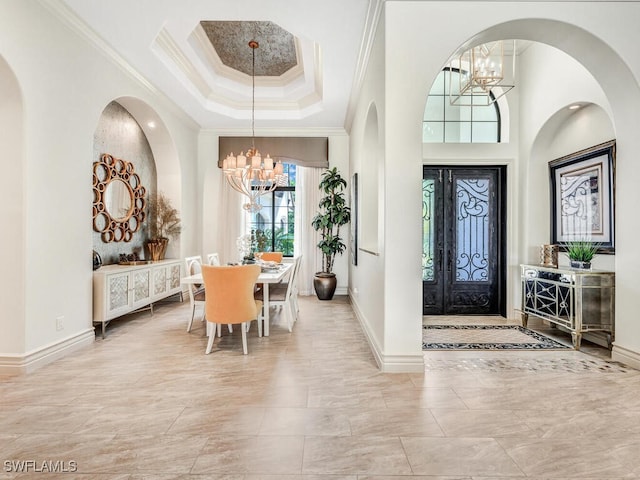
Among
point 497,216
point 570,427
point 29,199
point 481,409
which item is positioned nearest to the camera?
point 570,427

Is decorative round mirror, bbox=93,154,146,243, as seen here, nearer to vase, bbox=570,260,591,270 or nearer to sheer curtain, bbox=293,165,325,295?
sheer curtain, bbox=293,165,325,295

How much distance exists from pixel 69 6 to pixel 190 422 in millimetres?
3795

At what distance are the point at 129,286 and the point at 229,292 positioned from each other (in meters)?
1.84

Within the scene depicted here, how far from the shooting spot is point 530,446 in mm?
1956

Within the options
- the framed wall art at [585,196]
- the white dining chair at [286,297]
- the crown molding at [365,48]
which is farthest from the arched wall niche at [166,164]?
the framed wall art at [585,196]

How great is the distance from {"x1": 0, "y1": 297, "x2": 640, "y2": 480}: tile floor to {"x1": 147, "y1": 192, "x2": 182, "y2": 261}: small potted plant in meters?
2.51

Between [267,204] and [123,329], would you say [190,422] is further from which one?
[267,204]

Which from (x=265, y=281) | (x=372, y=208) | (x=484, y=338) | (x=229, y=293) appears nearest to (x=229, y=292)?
(x=229, y=293)

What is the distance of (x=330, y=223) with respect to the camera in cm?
652

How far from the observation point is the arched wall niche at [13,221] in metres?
3.01

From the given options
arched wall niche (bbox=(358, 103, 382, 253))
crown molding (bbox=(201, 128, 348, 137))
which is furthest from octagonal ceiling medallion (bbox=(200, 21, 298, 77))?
arched wall niche (bbox=(358, 103, 382, 253))

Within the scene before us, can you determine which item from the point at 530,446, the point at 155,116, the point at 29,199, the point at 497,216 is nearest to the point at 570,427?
the point at 530,446

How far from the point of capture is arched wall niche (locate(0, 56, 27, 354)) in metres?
3.01

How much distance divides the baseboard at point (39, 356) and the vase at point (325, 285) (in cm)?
365
